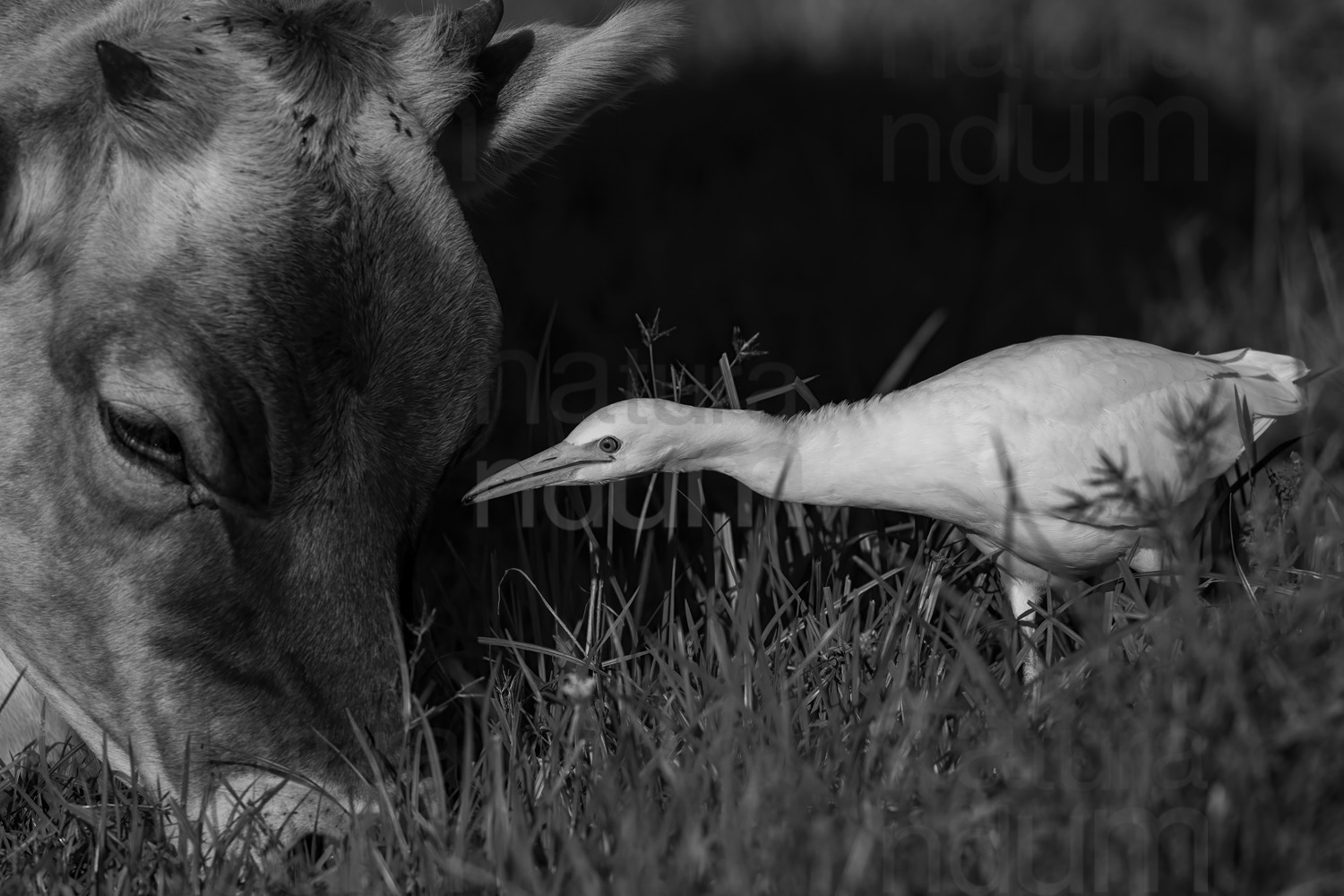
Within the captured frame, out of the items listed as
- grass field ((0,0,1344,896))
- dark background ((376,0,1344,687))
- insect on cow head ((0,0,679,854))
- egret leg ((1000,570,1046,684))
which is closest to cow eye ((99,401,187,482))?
insect on cow head ((0,0,679,854))

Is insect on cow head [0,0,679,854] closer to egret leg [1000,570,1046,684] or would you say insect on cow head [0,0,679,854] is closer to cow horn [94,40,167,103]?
cow horn [94,40,167,103]

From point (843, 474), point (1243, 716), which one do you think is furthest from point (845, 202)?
point (1243, 716)

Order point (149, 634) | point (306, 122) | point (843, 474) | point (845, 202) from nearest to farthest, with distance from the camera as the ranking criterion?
point (149, 634)
point (306, 122)
point (843, 474)
point (845, 202)

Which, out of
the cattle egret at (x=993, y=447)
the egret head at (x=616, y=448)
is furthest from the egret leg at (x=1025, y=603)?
the egret head at (x=616, y=448)

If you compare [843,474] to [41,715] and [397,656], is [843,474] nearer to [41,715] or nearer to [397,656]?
[397,656]

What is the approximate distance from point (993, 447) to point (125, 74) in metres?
1.79

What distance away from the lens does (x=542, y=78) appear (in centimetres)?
376

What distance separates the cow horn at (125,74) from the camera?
109 inches

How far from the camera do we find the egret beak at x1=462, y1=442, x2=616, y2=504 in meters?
3.27

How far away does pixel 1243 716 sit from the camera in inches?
88.1

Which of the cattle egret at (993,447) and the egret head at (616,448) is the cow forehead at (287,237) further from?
the cattle egret at (993,447)

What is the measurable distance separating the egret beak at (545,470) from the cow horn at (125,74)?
3.34ft

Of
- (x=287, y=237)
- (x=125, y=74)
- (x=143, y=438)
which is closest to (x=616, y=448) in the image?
(x=287, y=237)

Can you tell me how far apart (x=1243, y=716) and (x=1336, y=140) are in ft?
21.1
